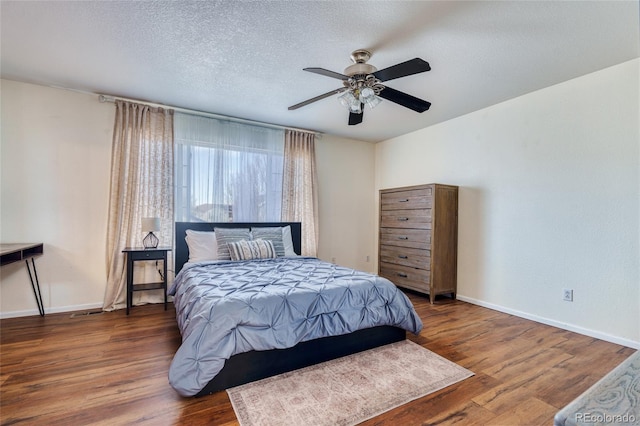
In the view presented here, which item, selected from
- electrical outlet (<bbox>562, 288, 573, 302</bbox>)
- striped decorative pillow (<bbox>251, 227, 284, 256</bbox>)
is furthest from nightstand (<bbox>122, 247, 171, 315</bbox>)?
electrical outlet (<bbox>562, 288, 573, 302</bbox>)

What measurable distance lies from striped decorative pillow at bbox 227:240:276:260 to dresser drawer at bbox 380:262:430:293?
1.95 meters

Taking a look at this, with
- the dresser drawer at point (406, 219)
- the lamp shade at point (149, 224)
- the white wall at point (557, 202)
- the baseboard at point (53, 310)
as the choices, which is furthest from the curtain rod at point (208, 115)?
the baseboard at point (53, 310)

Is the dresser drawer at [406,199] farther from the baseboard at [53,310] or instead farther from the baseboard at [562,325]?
the baseboard at [53,310]

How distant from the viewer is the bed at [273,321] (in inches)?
71.2

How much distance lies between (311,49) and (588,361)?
338cm

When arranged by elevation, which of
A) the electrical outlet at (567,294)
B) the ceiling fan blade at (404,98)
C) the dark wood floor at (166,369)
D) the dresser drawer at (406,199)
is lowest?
the dark wood floor at (166,369)

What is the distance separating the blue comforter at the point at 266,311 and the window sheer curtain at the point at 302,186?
1.73 meters

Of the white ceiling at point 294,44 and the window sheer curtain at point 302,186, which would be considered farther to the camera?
the window sheer curtain at point 302,186

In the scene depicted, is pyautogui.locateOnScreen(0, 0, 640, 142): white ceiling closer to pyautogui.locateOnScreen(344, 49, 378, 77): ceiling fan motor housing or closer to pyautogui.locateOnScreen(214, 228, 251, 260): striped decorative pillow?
pyautogui.locateOnScreen(344, 49, 378, 77): ceiling fan motor housing

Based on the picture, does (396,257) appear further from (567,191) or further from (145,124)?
(145,124)

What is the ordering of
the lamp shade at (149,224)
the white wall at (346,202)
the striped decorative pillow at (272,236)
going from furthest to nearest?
the white wall at (346,202) → the striped decorative pillow at (272,236) → the lamp shade at (149,224)

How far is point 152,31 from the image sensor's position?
7.45 feet

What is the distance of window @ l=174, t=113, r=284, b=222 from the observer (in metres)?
3.92

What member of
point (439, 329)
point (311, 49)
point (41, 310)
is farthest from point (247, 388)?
point (41, 310)
